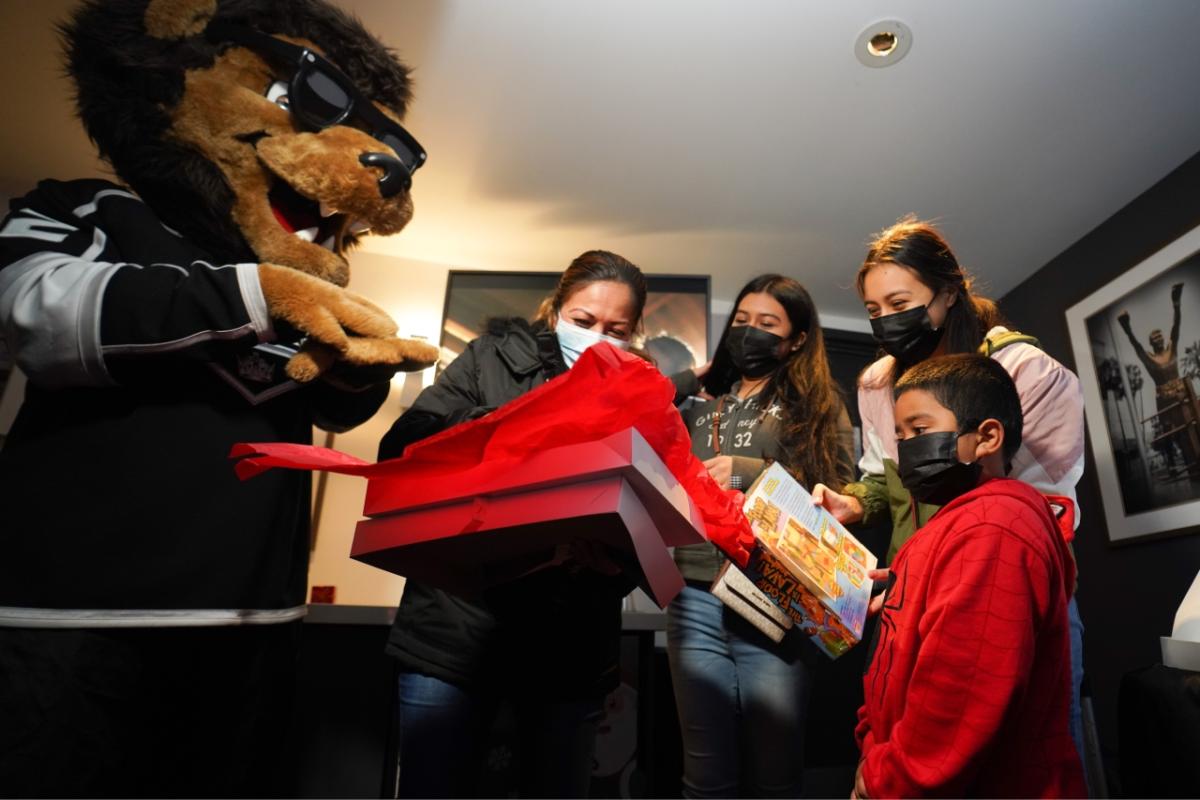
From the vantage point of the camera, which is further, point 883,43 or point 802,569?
point 883,43

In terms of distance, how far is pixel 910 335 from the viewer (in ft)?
4.62

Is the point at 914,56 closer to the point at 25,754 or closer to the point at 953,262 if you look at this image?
the point at 953,262

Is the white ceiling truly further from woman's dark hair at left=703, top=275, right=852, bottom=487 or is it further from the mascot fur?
the mascot fur

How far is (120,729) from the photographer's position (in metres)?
0.83

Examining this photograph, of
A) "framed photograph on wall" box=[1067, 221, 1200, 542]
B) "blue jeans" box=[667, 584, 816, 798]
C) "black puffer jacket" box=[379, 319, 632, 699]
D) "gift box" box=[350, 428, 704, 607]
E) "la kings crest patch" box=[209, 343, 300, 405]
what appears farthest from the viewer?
"framed photograph on wall" box=[1067, 221, 1200, 542]

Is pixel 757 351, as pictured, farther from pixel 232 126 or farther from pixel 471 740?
pixel 232 126

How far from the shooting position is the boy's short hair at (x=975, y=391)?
114cm

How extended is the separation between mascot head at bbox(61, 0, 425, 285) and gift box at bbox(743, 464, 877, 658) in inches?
32.1

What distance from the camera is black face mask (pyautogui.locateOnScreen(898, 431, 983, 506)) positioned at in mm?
1107

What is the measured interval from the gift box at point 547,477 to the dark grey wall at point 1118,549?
2280mm

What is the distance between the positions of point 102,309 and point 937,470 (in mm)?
1259

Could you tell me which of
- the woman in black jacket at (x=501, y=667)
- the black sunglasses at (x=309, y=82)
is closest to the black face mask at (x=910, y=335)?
the woman in black jacket at (x=501, y=667)

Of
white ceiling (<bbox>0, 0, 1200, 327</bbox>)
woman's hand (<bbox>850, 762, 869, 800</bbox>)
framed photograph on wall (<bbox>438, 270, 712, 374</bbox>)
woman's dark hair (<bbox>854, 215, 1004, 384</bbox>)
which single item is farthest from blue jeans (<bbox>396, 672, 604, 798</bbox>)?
white ceiling (<bbox>0, 0, 1200, 327</bbox>)

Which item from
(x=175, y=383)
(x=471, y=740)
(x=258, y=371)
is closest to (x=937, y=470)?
(x=471, y=740)
